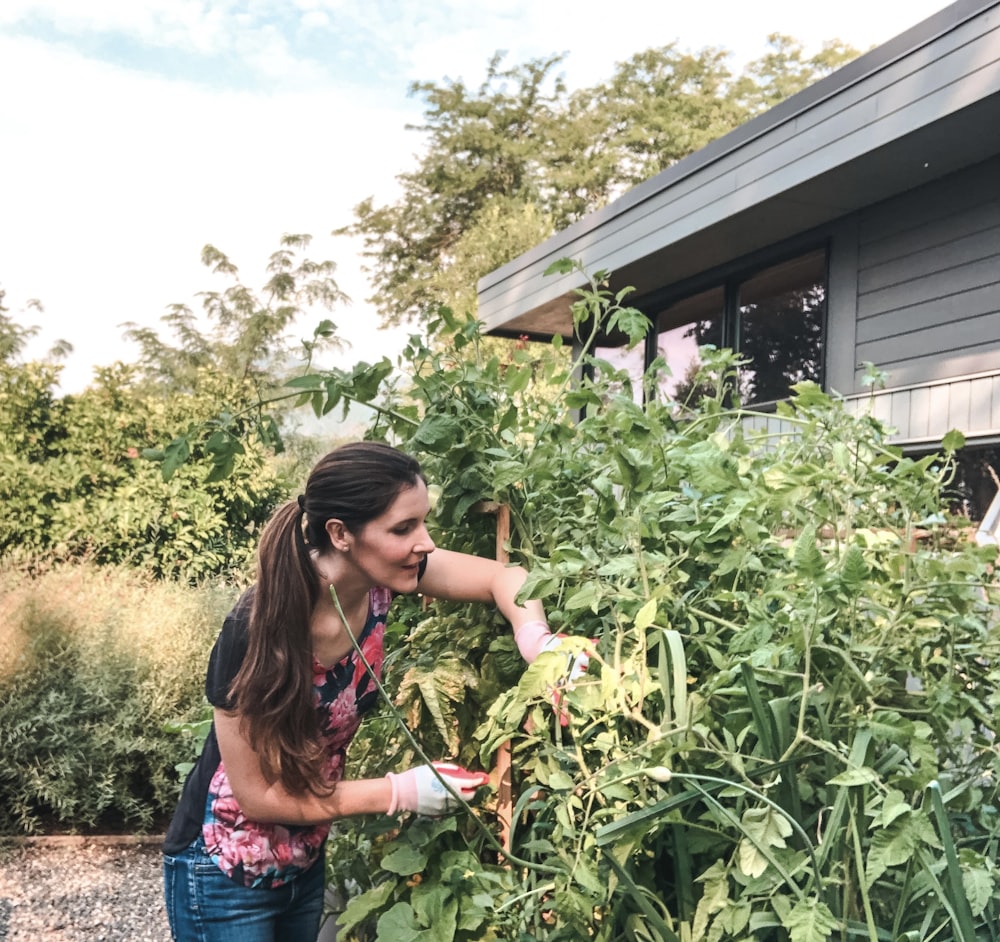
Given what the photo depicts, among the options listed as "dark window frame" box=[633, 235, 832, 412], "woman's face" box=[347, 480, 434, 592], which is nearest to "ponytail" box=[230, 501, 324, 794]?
"woman's face" box=[347, 480, 434, 592]

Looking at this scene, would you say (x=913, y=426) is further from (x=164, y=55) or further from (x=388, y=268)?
(x=164, y=55)

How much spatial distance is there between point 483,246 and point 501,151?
6910 millimetres

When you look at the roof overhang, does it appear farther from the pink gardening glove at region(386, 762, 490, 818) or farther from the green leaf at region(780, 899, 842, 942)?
the green leaf at region(780, 899, 842, 942)

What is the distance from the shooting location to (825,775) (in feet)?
3.32

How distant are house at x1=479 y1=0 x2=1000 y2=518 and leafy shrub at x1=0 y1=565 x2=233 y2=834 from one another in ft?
14.0

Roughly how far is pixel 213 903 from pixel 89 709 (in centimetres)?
321

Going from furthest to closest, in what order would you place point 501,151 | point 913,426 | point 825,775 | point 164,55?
point 164,55
point 501,151
point 913,426
point 825,775

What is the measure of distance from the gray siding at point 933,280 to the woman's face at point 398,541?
4051mm

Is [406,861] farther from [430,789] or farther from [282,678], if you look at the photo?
[282,678]

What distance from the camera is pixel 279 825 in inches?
68.5

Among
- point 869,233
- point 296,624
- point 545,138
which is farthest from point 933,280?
point 545,138

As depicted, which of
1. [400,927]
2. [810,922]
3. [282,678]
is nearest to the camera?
[810,922]

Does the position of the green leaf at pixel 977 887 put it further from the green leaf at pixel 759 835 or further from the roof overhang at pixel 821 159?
the roof overhang at pixel 821 159

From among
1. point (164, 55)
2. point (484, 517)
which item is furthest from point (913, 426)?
point (164, 55)
